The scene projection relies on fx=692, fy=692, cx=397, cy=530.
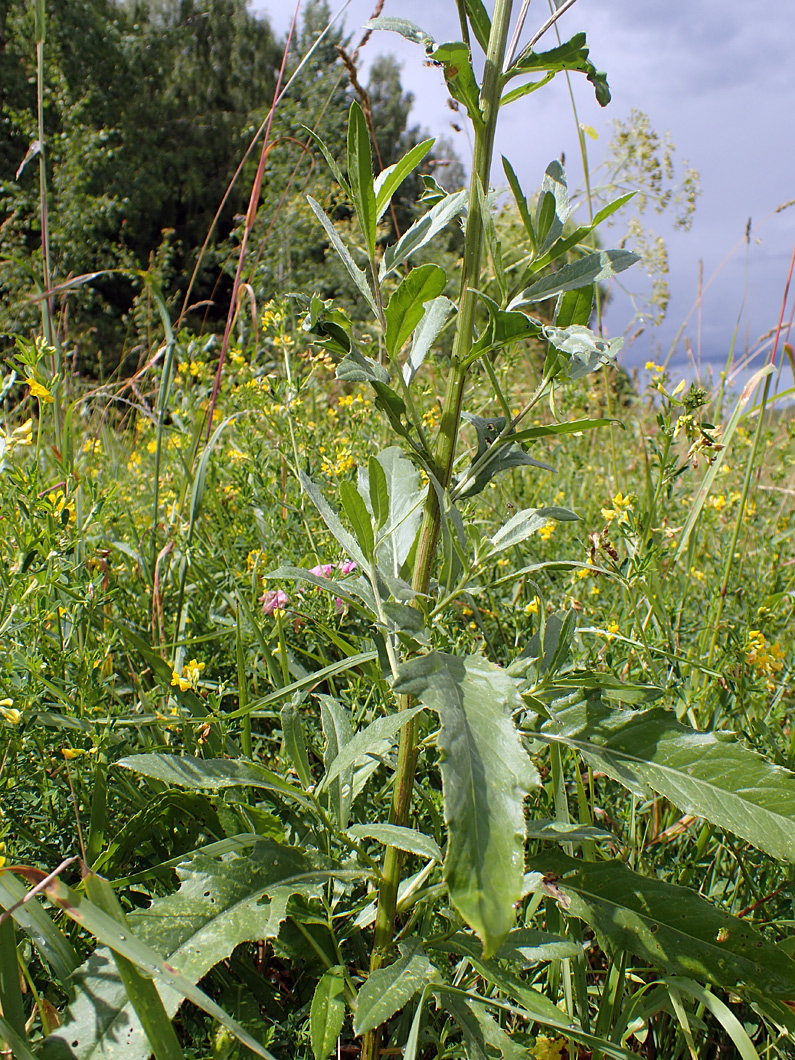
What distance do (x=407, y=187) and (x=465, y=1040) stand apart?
21.2m

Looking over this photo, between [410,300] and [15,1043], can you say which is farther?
[410,300]

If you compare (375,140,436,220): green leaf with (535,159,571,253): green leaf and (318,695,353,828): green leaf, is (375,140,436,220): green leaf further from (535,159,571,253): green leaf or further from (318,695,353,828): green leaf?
(318,695,353,828): green leaf

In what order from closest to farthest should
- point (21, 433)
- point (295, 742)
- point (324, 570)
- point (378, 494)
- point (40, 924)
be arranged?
point (40, 924)
point (378, 494)
point (295, 742)
point (21, 433)
point (324, 570)

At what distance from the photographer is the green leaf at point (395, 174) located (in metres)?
0.73

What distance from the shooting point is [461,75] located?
69cm

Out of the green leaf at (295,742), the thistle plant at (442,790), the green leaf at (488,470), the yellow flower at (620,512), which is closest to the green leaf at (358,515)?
the thistle plant at (442,790)

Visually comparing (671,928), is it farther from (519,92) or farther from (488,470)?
(519,92)

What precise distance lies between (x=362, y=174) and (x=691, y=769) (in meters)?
0.70

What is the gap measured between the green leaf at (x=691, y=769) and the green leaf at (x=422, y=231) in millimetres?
543

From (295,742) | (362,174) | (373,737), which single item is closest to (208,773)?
(295,742)

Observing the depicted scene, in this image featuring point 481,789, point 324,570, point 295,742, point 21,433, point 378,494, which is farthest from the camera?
point 324,570

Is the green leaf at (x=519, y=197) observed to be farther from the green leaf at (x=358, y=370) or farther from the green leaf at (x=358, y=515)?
the green leaf at (x=358, y=515)

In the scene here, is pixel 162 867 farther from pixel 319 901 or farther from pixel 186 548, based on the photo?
pixel 186 548

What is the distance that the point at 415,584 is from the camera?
81 cm
